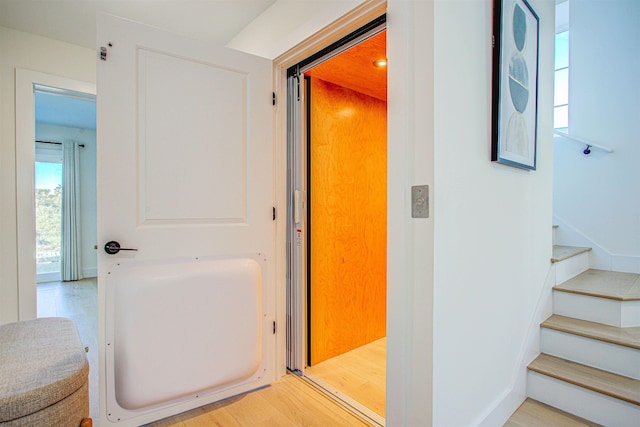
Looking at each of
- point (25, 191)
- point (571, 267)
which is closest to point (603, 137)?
point (571, 267)

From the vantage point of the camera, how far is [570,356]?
1858mm

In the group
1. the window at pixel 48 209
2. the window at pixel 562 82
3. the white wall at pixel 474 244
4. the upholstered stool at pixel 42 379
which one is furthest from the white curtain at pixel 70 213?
the window at pixel 562 82

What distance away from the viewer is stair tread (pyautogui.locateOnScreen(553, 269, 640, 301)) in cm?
189

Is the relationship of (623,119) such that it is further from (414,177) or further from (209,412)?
(209,412)

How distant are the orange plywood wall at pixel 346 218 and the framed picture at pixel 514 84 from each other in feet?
3.77

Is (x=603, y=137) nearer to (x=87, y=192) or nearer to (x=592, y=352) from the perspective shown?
(x=592, y=352)

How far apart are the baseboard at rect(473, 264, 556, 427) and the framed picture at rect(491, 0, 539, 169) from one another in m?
0.80

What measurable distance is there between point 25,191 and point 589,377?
11.7 ft

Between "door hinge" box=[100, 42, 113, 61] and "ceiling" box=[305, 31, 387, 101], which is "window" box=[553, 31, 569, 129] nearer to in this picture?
"ceiling" box=[305, 31, 387, 101]

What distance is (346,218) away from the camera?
2.51m

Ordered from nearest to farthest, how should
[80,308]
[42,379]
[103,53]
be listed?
1. [42,379]
2. [103,53]
3. [80,308]

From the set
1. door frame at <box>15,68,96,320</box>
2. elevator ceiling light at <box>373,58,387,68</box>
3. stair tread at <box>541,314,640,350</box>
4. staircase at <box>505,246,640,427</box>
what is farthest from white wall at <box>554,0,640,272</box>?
door frame at <box>15,68,96,320</box>

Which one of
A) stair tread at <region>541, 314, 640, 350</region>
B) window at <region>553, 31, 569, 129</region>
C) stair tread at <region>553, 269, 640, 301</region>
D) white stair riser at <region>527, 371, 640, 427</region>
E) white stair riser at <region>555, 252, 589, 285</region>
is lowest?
white stair riser at <region>527, 371, 640, 427</region>

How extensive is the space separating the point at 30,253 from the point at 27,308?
0.38m
